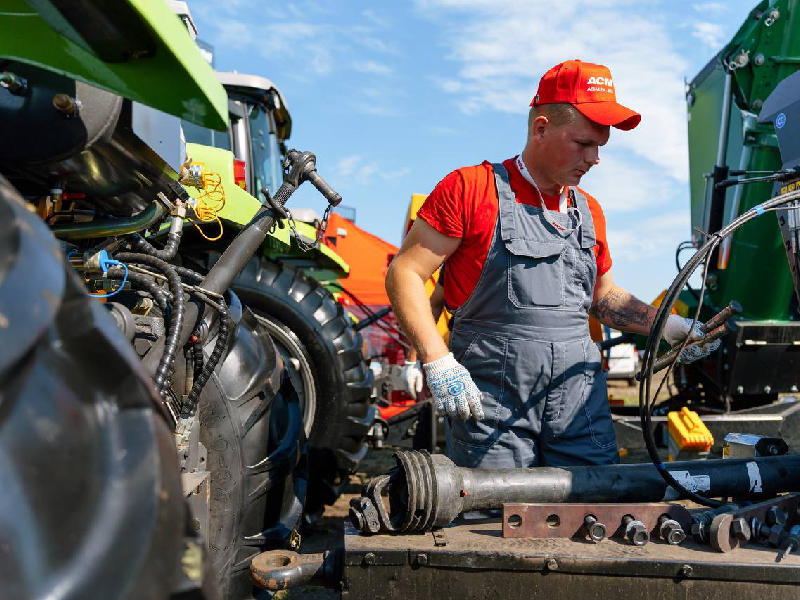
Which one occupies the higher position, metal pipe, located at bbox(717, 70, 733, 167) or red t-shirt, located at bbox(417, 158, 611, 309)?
metal pipe, located at bbox(717, 70, 733, 167)

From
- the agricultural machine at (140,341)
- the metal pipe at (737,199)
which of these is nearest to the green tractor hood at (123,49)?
the agricultural machine at (140,341)

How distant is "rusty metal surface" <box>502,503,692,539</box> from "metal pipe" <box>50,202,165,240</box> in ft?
4.17

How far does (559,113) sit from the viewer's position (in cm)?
238

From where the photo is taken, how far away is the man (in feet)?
7.44

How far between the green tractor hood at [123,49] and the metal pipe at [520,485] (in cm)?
98

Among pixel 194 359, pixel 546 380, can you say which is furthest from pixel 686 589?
pixel 194 359

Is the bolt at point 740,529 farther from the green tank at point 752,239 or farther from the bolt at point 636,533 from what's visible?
the green tank at point 752,239

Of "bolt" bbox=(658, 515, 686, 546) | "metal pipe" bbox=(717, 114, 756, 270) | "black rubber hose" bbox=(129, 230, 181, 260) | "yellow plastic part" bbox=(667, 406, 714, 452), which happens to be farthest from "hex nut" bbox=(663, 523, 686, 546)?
"metal pipe" bbox=(717, 114, 756, 270)

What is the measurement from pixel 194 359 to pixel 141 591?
60.4 inches

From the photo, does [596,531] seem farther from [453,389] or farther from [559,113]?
[559,113]

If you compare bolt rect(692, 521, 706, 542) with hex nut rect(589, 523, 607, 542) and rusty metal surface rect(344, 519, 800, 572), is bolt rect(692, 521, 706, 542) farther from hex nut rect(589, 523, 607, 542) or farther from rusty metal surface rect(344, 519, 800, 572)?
hex nut rect(589, 523, 607, 542)

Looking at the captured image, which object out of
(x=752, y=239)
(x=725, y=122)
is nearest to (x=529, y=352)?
(x=752, y=239)

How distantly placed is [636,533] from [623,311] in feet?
3.76

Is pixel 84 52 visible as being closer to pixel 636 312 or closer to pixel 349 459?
pixel 636 312
